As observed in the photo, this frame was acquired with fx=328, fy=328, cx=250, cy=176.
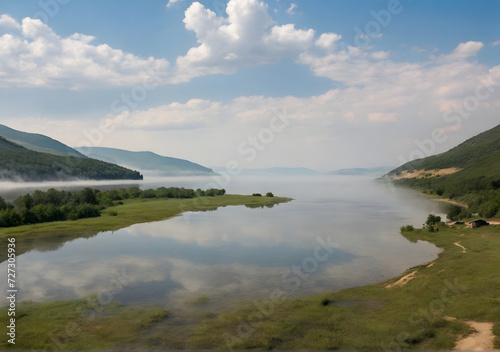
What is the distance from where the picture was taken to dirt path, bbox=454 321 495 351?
1697 cm

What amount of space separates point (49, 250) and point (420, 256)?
50318 millimetres

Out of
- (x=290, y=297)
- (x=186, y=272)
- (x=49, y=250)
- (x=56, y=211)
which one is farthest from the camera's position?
(x=56, y=211)

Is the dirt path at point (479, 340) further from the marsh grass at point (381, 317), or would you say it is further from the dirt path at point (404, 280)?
the dirt path at point (404, 280)

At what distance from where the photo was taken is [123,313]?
2400 centimetres

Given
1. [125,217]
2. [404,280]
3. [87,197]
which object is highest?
[87,197]

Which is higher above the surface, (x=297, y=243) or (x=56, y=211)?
(x=56, y=211)

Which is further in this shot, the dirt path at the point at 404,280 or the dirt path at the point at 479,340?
the dirt path at the point at 404,280

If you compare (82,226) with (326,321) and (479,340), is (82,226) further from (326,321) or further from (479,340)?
(479,340)

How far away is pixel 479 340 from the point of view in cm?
1764

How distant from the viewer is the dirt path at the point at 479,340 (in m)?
17.0

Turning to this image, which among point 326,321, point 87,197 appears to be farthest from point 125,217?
point 326,321

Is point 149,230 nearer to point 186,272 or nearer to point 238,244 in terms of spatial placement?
point 238,244

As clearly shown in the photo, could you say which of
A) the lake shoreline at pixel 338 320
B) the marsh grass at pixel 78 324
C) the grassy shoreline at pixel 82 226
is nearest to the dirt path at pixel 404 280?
the lake shoreline at pixel 338 320

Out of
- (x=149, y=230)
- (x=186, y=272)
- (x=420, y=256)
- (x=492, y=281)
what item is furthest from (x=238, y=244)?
(x=492, y=281)
